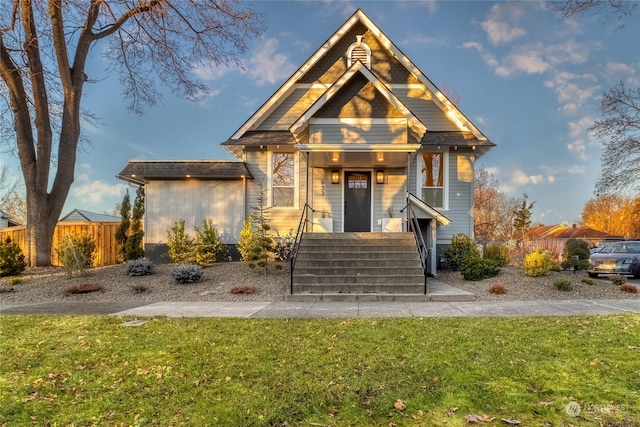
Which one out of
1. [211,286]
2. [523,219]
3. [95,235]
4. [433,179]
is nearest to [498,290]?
[433,179]

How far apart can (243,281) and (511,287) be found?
7.08m

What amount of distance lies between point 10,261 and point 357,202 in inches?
438

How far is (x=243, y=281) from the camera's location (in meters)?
9.51

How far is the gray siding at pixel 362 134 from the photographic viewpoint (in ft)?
36.0

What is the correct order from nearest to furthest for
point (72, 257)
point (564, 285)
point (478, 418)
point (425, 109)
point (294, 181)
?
point (478, 418) < point (564, 285) < point (72, 257) < point (294, 181) < point (425, 109)

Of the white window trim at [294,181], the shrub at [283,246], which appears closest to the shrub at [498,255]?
the shrub at [283,246]

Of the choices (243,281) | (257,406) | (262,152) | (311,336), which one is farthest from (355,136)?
(257,406)

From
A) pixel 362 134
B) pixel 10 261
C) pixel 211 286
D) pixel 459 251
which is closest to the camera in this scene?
pixel 211 286

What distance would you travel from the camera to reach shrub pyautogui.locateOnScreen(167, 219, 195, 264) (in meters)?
11.4

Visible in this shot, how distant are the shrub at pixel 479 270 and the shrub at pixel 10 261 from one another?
13.4 m

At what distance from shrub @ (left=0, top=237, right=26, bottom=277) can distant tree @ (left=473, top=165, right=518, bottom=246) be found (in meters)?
31.1

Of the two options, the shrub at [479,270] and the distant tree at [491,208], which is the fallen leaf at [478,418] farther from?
the distant tree at [491,208]

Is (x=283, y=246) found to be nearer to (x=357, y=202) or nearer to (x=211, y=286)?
(x=357, y=202)

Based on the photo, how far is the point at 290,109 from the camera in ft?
43.2
